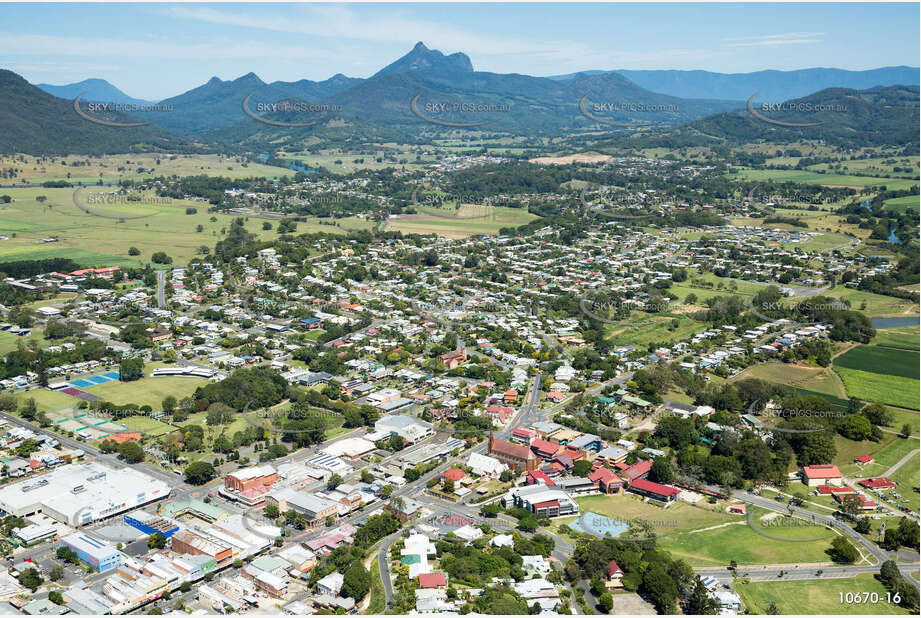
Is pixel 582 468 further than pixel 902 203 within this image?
No

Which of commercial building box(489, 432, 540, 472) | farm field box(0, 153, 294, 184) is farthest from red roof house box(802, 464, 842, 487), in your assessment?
farm field box(0, 153, 294, 184)

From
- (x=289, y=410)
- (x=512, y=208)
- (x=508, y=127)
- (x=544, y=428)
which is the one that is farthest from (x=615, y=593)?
(x=508, y=127)

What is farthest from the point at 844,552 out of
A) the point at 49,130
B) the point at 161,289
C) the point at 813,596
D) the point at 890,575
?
the point at 49,130

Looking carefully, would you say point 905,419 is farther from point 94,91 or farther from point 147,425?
point 94,91

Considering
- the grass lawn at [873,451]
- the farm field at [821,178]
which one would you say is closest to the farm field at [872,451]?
the grass lawn at [873,451]

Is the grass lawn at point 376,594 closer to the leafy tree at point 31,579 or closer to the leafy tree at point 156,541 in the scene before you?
the leafy tree at point 156,541
